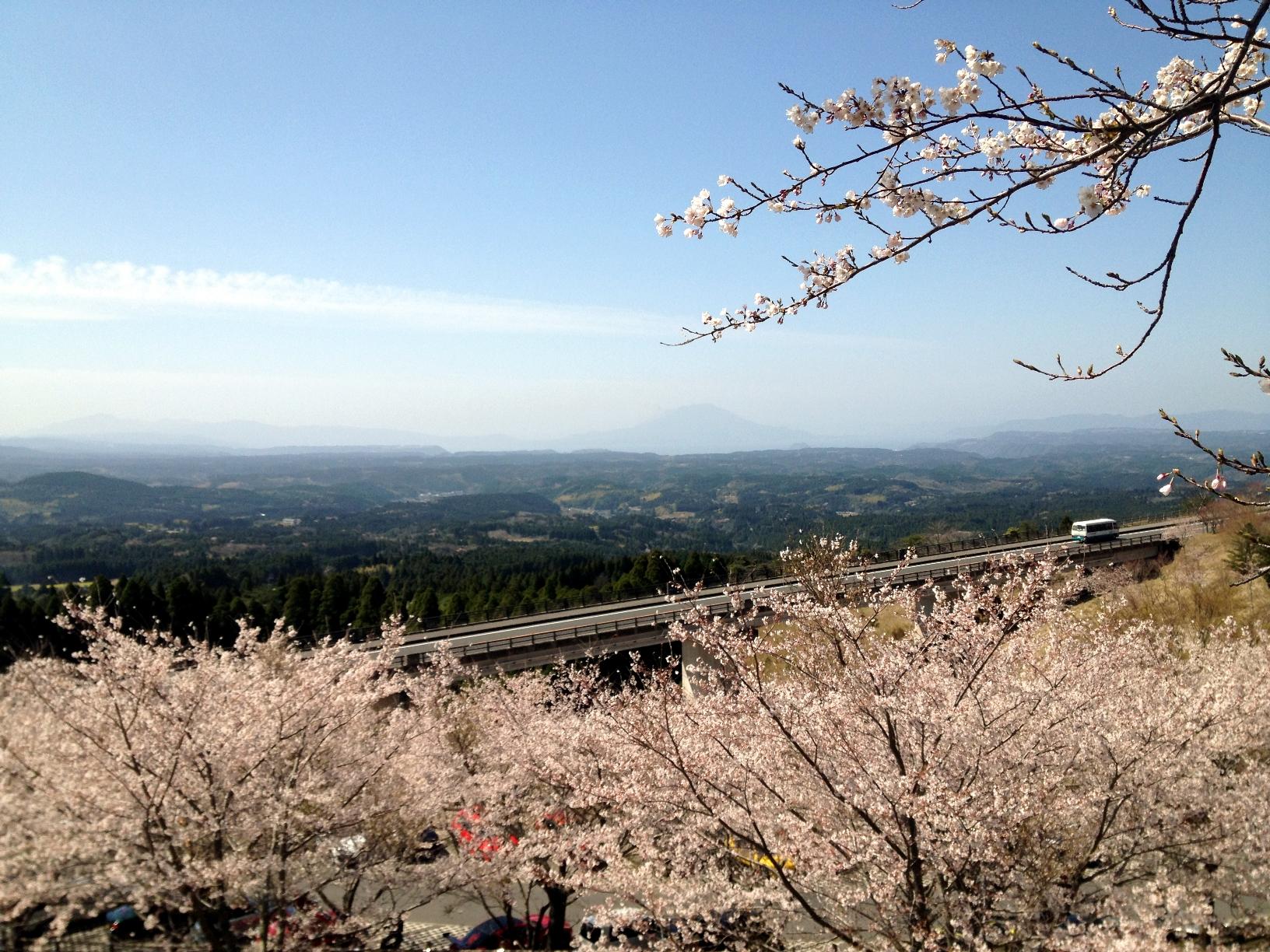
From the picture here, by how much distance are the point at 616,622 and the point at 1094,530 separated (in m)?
29.0

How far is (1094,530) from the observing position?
128 ft

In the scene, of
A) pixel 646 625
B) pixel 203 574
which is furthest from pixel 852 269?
pixel 203 574

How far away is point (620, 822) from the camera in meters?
9.19

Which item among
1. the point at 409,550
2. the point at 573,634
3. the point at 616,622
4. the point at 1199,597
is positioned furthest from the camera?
the point at 409,550

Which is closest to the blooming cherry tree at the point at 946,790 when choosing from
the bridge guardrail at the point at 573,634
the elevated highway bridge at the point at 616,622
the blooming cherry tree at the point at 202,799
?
the blooming cherry tree at the point at 202,799

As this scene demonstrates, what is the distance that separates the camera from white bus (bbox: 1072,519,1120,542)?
127 feet

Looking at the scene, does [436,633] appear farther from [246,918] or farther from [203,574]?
Result: [203,574]

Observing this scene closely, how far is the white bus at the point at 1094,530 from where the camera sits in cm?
3869

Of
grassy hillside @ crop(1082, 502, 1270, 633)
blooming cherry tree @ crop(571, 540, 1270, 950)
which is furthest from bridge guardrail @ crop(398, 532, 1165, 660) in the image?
blooming cherry tree @ crop(571, 540, 1270, 950)

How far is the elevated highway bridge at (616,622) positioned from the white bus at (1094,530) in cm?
46

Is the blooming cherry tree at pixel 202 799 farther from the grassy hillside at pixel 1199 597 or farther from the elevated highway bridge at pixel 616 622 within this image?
the grassy hillside at pixel 1199 597

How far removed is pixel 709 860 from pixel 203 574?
68396 mm

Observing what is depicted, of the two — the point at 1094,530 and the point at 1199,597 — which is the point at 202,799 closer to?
the point at 1199,597

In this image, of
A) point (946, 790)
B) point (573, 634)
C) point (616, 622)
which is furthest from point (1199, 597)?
point (573, 634)
